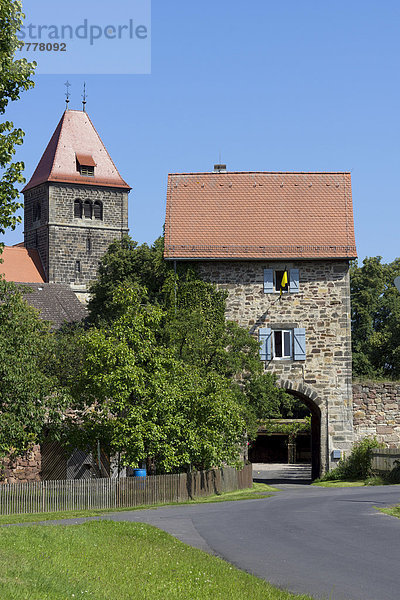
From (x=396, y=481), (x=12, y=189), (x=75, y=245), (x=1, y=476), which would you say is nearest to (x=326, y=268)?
(x=396, y=481)

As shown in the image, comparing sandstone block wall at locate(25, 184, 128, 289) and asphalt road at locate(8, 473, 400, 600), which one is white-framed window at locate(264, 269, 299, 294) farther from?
sandstone block wall at locate(25, 184, 128, 289)

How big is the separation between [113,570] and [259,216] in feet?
95.9

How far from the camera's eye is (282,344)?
37812 mm

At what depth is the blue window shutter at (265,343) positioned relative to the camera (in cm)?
3762

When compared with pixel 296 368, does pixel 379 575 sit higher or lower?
lower

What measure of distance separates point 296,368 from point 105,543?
76.7 ft

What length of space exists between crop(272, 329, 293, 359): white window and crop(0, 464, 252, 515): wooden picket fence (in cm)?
901

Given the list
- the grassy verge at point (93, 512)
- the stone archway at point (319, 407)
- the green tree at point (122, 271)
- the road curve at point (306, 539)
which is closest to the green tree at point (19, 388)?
the grassy verge at point (93, 512)

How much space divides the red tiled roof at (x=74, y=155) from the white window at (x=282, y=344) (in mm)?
50984

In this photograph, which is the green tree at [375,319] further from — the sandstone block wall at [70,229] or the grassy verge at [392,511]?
the grassy verge at [392,511]

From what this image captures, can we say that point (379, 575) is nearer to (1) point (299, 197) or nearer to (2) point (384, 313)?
(1) point (299, 197)

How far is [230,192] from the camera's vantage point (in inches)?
1629

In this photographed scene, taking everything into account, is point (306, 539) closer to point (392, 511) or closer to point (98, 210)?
point (392, 511)

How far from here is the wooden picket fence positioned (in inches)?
987
